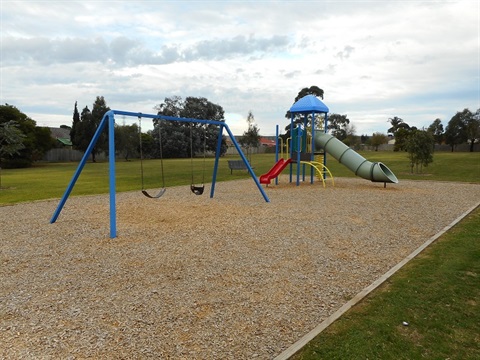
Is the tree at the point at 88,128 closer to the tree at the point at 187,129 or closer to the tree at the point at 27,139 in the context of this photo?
the tree at the point at 27,139

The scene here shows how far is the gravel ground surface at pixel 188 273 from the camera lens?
3.42 meters

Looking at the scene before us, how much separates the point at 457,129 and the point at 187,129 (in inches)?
1877

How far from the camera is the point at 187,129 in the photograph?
5666 cm

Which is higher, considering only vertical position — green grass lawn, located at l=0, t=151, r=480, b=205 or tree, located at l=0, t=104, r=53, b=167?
tree, located at l=0, t=104, r=53, b=167

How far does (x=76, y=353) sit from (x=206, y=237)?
13.2 feet

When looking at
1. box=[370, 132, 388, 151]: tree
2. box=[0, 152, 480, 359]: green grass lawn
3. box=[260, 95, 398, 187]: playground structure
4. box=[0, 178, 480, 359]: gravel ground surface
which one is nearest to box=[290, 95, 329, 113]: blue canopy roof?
box=[260, 95, 398, 187]: playground structure

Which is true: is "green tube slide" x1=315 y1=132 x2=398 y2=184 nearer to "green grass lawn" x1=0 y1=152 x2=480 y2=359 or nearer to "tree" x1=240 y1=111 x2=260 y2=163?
"green grass lawn" x1=0 y1=152 x2=480 y2=359

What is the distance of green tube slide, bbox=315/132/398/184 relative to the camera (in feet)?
48.9

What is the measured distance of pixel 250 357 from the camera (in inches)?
123

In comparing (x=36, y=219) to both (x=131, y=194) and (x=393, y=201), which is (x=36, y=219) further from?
(x=393, y=201)

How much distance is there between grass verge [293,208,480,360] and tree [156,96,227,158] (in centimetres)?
4939

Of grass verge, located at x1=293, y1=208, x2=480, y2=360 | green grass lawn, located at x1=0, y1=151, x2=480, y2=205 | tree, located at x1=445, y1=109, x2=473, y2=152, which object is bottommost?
grass verge, located at x1=293, y1=208, x2=480, y2=360

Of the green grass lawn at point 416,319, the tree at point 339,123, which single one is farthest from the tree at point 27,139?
the tree at point 339,123

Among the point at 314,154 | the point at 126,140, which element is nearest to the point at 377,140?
the point at 126,140
